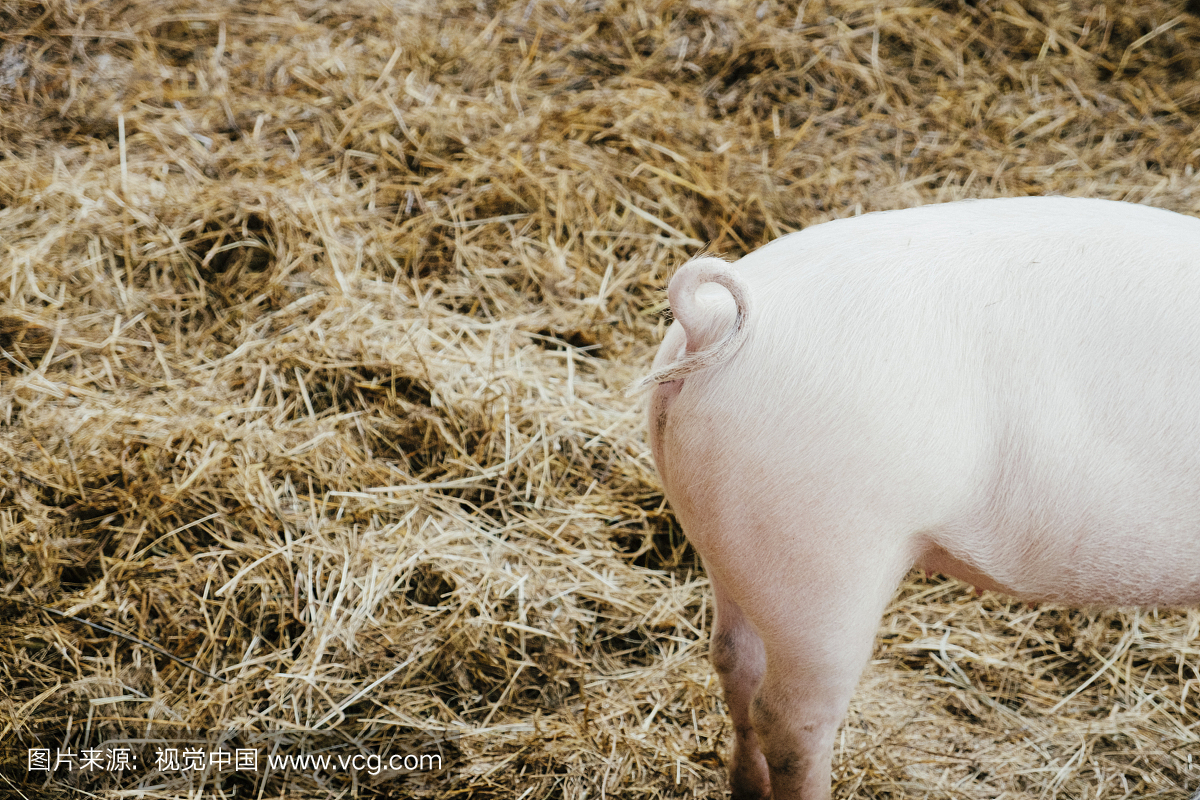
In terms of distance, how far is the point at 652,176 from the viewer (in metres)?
2.55

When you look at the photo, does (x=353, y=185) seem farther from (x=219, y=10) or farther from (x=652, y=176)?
(x=219, y=10)

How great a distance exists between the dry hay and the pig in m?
0.70

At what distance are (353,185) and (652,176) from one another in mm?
845

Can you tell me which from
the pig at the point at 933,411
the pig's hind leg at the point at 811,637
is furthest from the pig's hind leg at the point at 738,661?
the pig at the point at 933,411

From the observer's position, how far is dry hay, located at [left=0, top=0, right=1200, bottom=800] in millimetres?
1657

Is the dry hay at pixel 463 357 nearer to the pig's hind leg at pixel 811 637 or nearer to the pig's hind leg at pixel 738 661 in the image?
the pig's hind leg at pixel 738 661

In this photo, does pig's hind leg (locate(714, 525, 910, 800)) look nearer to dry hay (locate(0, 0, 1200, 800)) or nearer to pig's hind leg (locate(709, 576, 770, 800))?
pig's hind leg (locate(709, 576, 770, 800))

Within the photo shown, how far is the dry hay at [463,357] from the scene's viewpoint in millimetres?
1657

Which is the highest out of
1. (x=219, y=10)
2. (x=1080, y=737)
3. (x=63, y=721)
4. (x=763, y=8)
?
(x=763, y=8)

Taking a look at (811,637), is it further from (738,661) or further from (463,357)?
(463,357)

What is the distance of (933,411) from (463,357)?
4.57 ft

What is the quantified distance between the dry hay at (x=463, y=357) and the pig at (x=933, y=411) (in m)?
0.70

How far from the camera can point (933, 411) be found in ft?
3.18

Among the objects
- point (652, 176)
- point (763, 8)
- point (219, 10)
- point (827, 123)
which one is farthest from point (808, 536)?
point (219, 10)
